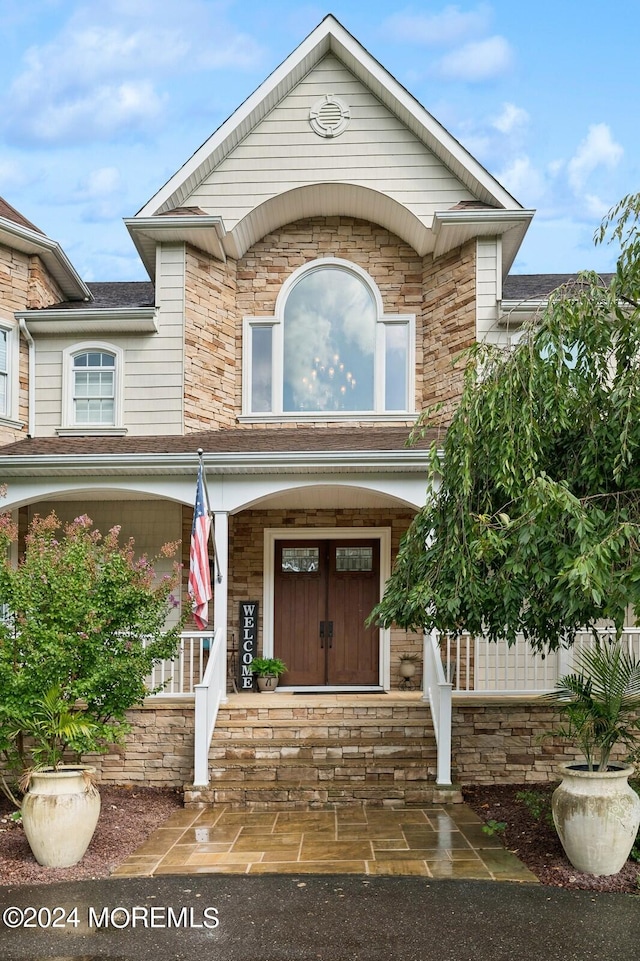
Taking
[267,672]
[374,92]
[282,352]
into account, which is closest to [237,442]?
[282,352]

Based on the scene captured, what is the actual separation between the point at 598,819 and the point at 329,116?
33.7ft

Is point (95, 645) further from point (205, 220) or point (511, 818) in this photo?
point (205, 220)

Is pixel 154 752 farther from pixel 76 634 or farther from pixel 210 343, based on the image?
pixel 210 343

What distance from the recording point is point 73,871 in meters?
6.44

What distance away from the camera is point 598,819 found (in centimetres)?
618

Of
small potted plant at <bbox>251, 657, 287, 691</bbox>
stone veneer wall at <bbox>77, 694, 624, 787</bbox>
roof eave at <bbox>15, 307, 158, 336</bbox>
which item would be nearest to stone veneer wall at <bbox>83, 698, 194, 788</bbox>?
stone veneer wall at <bbox>77, 694, 624, 787</bbox>

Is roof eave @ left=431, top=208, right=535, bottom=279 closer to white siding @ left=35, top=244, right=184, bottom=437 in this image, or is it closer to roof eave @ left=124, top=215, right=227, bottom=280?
roof eave @ left=124, top=215, right=227, bottom=280

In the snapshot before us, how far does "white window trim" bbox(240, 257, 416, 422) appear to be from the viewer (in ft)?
39.5

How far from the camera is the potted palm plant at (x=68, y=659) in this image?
655 centimetres

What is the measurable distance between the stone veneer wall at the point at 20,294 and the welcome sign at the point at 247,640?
4.19 m

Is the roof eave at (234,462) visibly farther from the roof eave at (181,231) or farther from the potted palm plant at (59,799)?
the roof eave at (181,231)

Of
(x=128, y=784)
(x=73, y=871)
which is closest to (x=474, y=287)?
(x=128, y=784)

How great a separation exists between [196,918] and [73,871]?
1.46 m

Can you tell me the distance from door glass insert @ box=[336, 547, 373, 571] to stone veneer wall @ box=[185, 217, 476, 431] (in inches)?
79.3
